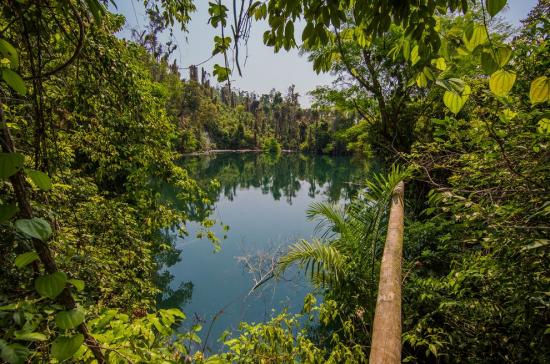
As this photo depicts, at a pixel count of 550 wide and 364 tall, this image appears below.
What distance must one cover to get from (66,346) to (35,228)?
29 cm

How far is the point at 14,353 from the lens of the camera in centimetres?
54

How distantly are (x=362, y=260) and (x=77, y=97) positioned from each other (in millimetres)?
3405

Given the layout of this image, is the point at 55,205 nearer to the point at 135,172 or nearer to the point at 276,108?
the point at 135,172

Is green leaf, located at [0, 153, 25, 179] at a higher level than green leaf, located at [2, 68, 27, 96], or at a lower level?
lower

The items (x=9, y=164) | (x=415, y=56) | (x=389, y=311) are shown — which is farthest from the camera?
(x=389, y=311)

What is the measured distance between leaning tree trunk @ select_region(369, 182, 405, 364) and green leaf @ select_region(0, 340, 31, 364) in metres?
1.39

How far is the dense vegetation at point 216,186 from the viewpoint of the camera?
0.75 m

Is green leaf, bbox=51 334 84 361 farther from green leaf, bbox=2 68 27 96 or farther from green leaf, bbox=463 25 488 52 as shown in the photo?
green leaf, bbox=463 25 488 52

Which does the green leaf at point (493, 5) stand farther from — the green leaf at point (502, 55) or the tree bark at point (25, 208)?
the tree bark at point (25, 208)

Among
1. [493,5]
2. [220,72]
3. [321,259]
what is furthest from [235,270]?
[493,5]

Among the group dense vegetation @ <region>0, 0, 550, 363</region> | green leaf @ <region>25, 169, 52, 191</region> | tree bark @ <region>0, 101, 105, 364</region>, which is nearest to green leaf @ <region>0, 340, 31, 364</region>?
dense vegetation @ <region>0, 0, 550, 363</region>

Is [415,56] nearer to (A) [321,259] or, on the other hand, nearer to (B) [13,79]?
(B) [13,79]

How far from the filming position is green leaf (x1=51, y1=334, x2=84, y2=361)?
61cm

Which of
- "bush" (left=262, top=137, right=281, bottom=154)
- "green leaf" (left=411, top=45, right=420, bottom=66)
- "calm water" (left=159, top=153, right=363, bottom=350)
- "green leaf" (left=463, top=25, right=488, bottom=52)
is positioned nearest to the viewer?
"green leaf" (left=463, top=25, right=488, bottom=52)
